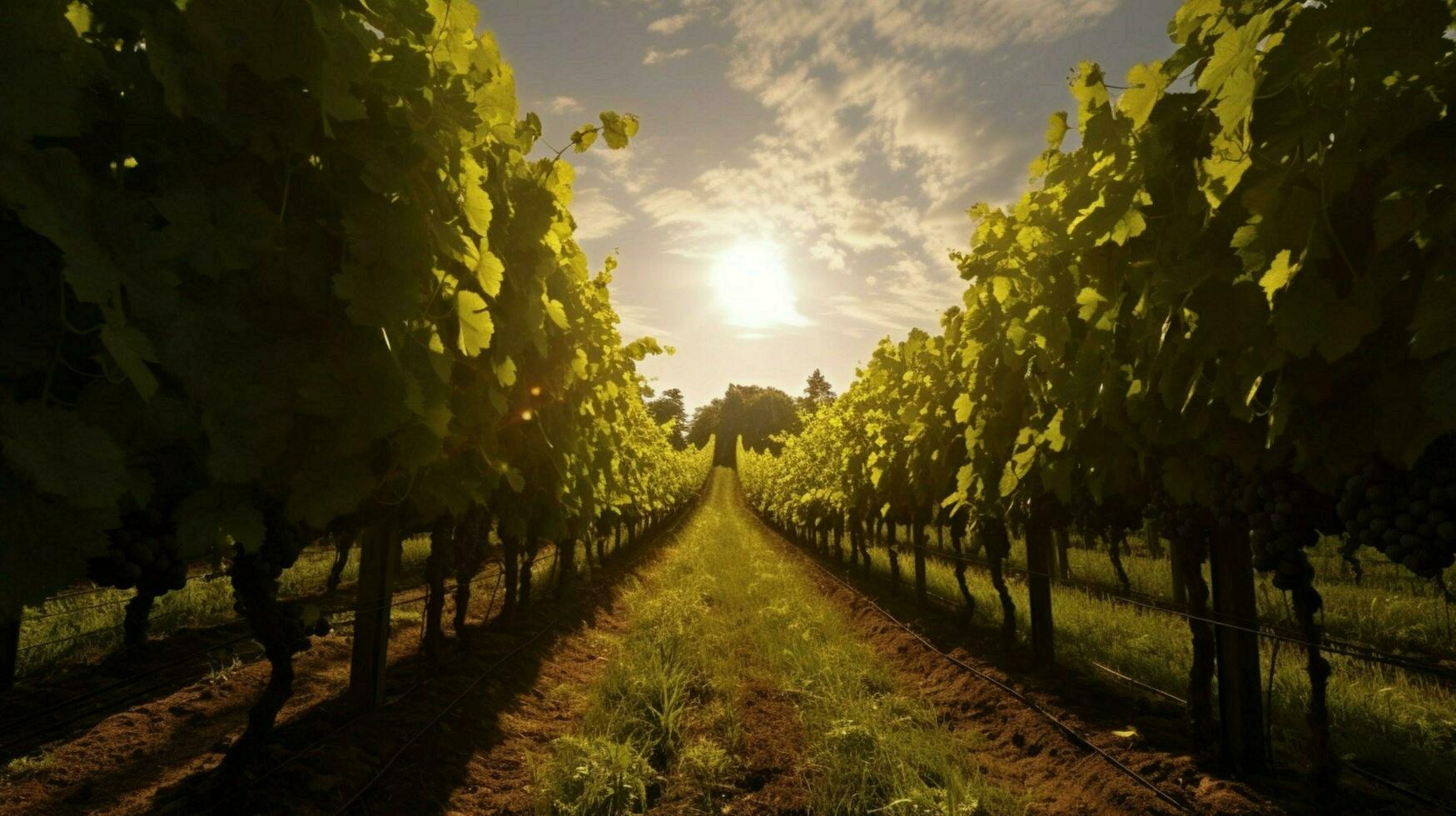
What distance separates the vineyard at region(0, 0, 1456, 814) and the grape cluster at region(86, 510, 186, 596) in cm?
1

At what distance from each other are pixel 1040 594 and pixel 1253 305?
5.12m

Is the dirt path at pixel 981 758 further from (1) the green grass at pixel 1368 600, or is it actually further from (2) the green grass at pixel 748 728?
(1) the green grass at pixel 1368 600

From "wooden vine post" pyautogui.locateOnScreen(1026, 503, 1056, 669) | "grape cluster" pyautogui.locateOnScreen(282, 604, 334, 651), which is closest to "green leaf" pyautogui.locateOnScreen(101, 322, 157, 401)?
"grape cluster" pyautogui.locateOnScreen(282, 604, 334, 651)

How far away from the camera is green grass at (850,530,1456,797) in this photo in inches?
182

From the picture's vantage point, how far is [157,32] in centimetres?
184

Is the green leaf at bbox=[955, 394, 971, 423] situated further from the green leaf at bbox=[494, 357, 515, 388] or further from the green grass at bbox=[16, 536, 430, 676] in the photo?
the green grass at bbox=[16, 536, 430, 676]

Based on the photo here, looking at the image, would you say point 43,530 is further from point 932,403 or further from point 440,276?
point 932,403

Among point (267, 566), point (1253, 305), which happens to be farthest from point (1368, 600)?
point (267, 566)

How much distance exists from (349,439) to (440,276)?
93cm

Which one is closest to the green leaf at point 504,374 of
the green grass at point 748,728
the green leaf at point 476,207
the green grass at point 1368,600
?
the green leaf at point 476,207

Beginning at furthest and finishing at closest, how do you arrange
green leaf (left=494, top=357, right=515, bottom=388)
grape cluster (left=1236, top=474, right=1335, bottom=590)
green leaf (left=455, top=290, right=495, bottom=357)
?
green leaf (left=494, top=357, right=515, bottom=388) → grape cluster (left=1236, top=474, right=1335, bottom=590) → green leaf (left=455, top=290, right=495, bottom=357)

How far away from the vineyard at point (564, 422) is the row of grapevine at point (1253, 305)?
0.7 inches

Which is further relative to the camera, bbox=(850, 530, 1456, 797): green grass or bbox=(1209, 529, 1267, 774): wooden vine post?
bbox=(850, 530, 1456, 797): green grass

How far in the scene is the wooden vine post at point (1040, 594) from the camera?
23.7 feet
